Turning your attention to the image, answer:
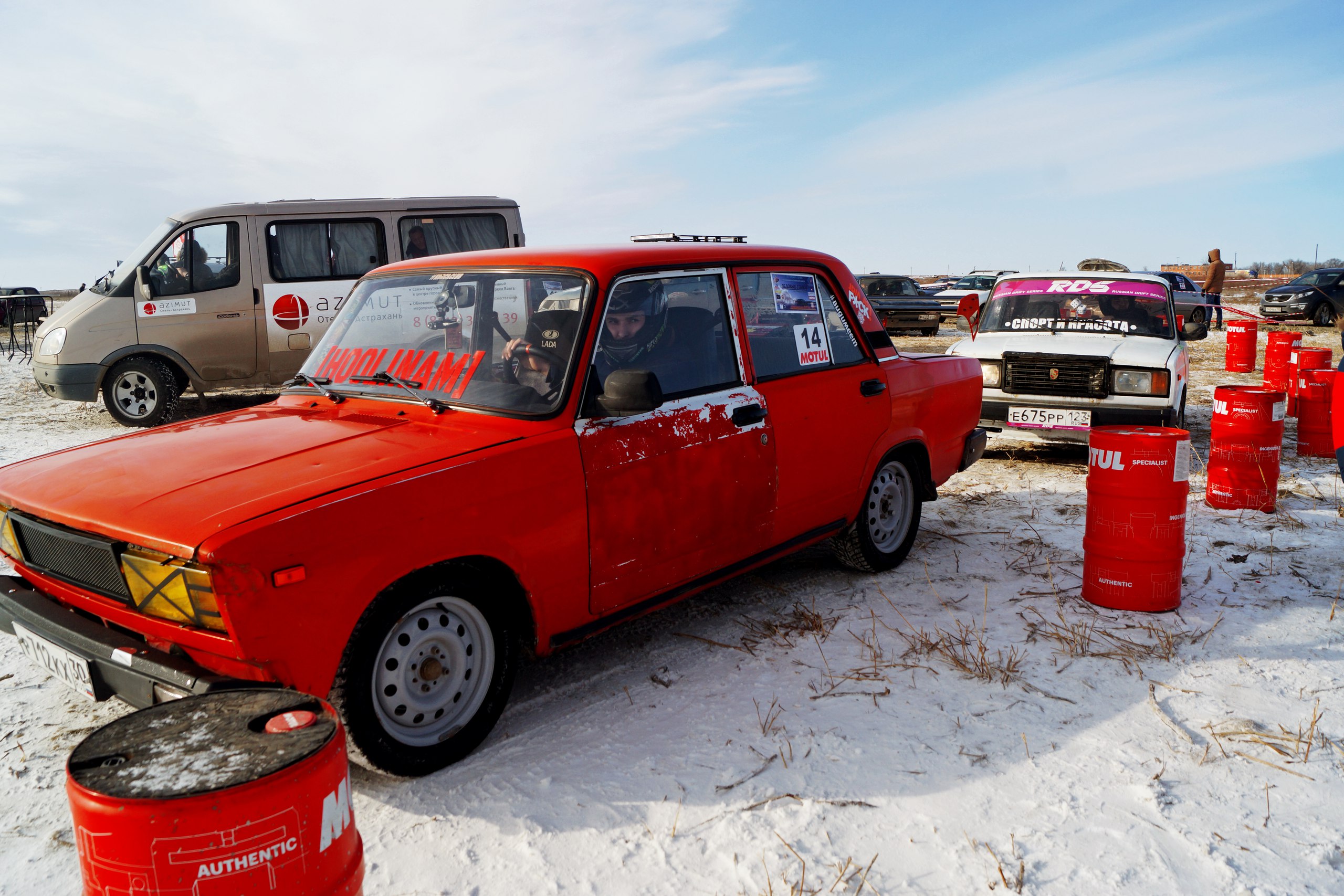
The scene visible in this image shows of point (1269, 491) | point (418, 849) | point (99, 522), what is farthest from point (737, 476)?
point (1269, 491)

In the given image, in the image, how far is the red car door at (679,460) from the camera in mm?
3520

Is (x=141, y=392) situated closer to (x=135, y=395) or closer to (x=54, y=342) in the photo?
(x=135, y=395)

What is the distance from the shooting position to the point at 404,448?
3.14 metres

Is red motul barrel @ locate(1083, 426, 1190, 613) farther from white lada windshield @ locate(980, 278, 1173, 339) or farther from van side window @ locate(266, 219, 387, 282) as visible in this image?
van side window @ locate(266, 219, 387, 282)

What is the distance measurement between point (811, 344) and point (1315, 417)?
6.32 m

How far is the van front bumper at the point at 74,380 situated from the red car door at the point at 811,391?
8.85m

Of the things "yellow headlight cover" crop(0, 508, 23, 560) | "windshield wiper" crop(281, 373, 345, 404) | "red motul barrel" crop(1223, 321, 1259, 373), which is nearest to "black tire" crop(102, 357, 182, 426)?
"windshield wiper" crop(281, 373, 345, 404)

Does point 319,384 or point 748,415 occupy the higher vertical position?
point 319,384

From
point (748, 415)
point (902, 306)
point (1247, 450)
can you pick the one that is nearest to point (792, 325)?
point (748, 415)

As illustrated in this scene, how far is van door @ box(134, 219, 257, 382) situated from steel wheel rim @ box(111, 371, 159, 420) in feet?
1.45

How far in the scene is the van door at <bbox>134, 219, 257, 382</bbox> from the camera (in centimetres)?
1032

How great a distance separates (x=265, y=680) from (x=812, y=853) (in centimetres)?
162

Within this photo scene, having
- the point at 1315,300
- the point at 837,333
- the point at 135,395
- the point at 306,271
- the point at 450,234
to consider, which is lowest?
the point at 135,395

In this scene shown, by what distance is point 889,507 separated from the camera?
5348 millimetres
